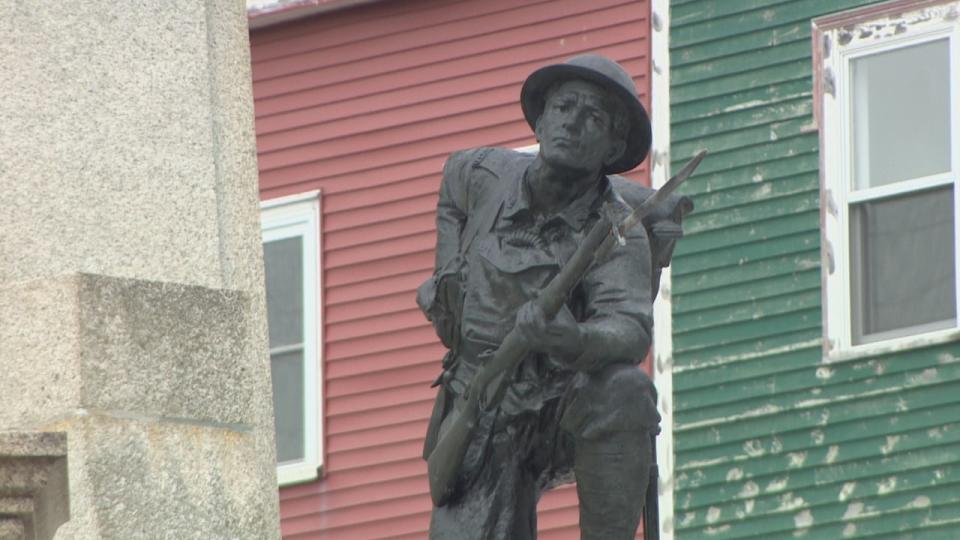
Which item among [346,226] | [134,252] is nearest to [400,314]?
[346,226]

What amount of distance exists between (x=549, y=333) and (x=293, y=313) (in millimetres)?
14041

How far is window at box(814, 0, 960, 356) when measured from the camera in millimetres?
19094

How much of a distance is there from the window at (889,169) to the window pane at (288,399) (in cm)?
404

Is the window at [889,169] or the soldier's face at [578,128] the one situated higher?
the window at [889,169]

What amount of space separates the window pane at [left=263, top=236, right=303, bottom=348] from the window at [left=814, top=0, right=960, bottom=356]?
4033 mm

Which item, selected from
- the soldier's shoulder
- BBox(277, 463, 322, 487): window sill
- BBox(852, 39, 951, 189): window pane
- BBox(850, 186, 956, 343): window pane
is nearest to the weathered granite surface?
the soldier's shoulder

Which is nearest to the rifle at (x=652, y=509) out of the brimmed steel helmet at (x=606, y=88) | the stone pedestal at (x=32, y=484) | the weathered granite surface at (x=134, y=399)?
the brimmed steel helmet at (x=606, y=88)

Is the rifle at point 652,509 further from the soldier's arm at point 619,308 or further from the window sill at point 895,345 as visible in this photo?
the window sill at point 895,345

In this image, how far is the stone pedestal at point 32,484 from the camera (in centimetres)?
758

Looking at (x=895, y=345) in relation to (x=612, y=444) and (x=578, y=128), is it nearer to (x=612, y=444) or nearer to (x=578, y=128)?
(x=578, y=128)

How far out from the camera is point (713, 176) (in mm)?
19781

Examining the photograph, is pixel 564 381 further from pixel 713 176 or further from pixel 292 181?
pixel 292 181

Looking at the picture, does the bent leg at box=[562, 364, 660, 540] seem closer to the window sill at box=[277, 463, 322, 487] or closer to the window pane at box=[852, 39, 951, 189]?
the window pane at box=[852, 39, 951, 189]

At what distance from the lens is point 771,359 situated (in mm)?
19297
